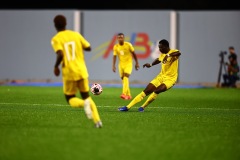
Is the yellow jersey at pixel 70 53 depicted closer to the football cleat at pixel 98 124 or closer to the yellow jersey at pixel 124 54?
the football cleat at pixel 98 124

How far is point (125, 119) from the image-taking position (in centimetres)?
1444

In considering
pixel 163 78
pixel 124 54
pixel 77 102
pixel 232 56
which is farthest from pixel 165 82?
pixel 232 56

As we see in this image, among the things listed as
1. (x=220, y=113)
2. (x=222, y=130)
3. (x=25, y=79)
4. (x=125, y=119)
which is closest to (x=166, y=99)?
(x=220, y=113)

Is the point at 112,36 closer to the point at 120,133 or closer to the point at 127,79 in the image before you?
the point at 127,79

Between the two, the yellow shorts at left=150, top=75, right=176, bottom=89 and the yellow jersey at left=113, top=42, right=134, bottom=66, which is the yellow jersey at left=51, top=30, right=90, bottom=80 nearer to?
the yellow shorts at left=150, top=75, right=176, bottom=89

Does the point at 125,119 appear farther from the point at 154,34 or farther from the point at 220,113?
the point at 154,34

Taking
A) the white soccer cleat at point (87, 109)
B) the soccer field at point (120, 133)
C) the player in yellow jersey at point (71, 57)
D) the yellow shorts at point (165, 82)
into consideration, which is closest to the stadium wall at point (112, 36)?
the soccer field at point (120, 133)

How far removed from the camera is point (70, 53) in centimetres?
1198

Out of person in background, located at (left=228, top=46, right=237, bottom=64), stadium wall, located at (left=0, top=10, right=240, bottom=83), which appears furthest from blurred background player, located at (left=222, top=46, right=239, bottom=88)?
stadium wall, located at (left=0, top=10, right=240, bottom=83)

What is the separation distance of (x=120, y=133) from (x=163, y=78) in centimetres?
523

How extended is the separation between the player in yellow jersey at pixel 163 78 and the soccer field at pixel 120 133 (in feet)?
1.15
